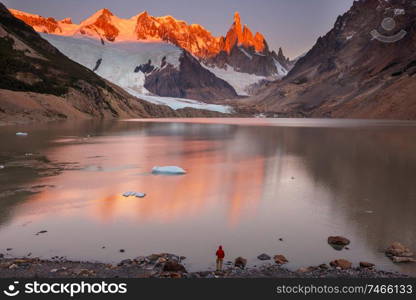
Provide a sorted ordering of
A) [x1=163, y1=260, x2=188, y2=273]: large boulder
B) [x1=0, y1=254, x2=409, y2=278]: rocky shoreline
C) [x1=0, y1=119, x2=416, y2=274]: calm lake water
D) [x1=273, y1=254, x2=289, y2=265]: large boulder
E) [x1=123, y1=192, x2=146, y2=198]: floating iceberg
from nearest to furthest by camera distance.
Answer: [x1=0, y1=254, x2=409, y2=278]: rocky shoreline < [x1=163, y1=260, x2=188, y2=273]: large boulder < [x1=273, y1=254, x2=289, y2=265]: large boulder < [x1=0, y1=119, x2=416, y2=274]: calm lake water < [x1=123, y1=192, x2=146, y2=198]: floating iceberg

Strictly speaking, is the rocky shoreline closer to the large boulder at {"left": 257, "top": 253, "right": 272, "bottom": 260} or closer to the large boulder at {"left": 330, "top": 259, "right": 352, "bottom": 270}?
the large boulder at {"left": 330, "top": 259, "right": 352, "bottom": 270}

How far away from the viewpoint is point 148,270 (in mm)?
13047

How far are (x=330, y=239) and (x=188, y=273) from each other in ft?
21.9

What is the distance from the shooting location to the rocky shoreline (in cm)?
1246

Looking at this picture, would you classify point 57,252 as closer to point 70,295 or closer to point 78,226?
point 78,226

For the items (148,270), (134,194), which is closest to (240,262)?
(148,270)

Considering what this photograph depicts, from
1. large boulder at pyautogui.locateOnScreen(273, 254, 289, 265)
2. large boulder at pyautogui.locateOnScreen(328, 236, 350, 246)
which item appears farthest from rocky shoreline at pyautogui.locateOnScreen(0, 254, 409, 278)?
large boulder at pyautogui.locateOnScreen(328, 236, 350, 246)

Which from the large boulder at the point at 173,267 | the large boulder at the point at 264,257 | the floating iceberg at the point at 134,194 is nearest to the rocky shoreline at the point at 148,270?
the large boulder at the point at 173,267

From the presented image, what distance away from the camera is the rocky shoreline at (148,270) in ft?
40.9

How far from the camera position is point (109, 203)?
22.6 metres

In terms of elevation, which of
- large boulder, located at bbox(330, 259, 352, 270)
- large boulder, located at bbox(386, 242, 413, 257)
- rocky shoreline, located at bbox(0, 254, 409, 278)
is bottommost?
rocky shoreline, located at bbox(0, 254, 409, 278)

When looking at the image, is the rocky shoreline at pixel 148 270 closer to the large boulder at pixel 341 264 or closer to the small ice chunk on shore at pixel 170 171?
the large boulder at pixel 341 264

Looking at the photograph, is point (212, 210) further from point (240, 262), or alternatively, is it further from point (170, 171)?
point (170, 171)

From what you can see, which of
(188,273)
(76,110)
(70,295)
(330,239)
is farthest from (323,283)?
(76,110)
